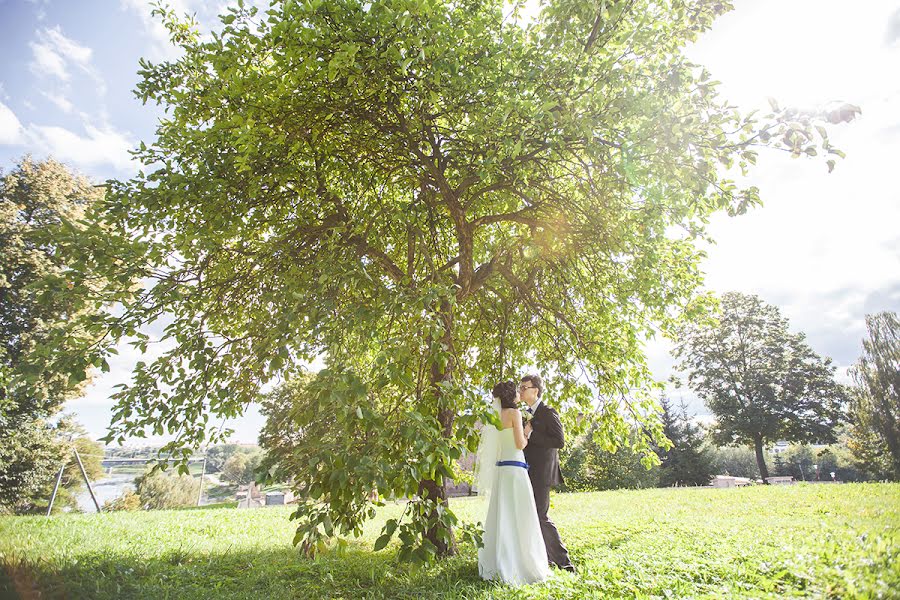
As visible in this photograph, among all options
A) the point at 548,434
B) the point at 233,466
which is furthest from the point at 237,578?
the point at 233,466

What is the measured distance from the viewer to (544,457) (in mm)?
6258

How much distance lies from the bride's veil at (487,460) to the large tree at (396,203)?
899 millimetres

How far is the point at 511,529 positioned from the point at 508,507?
0.25 m

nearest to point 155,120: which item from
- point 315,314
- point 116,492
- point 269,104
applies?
point 269,104

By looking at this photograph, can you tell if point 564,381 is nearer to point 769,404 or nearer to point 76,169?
point 76,169

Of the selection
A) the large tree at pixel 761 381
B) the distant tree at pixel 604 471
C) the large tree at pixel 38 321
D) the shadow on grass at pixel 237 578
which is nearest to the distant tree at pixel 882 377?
the shadow on grass at pixel 237 578

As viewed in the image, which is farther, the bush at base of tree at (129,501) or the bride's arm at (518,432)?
the bush at base of tree at (129,501)

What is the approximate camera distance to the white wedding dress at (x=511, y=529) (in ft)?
17.5

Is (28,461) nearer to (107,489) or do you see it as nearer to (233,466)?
(107,489)

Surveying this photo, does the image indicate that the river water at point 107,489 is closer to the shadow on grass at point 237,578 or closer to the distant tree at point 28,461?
the distant tree at point 28,461

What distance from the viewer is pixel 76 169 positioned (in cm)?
1861

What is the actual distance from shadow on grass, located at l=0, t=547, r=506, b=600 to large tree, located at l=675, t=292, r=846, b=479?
110 ft

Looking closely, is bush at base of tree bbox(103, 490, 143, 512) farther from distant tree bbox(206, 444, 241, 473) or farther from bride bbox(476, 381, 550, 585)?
bride bbox(476, 381, 550, 585)

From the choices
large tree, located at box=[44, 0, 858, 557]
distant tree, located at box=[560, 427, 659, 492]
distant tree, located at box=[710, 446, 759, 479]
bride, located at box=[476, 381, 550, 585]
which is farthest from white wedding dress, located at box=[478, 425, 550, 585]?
distant tree, located at box=[710, 446, 759, 479]
